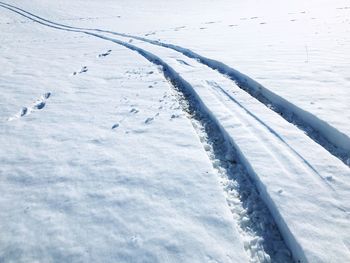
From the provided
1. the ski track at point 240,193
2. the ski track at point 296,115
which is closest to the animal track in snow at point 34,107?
the ski track at point 240,193

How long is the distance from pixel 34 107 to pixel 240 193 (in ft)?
16.0

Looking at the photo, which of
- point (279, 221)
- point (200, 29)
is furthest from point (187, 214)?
point (200, 29)

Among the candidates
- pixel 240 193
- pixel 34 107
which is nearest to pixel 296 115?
pixel 240 193

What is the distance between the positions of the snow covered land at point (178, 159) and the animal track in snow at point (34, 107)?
60 millimetres

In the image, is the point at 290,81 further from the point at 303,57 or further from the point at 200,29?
the point at 200,29

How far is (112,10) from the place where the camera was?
91.3ft

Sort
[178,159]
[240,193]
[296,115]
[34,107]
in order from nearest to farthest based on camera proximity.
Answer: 1. [240,193]
2. [178,159]
3. [296,115]
4. [34,107]

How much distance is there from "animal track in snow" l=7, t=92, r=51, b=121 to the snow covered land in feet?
0.20

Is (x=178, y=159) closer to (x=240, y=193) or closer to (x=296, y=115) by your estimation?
(x=240, y=193)

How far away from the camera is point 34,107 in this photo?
6.71 meters

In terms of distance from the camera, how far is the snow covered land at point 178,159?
3.27 metres

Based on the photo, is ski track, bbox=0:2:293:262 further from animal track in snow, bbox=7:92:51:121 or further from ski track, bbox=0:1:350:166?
animal track in snow, bbox=7:92:51:121

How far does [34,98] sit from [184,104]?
3.41 m

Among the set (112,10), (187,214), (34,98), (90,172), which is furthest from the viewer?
(112,10)
